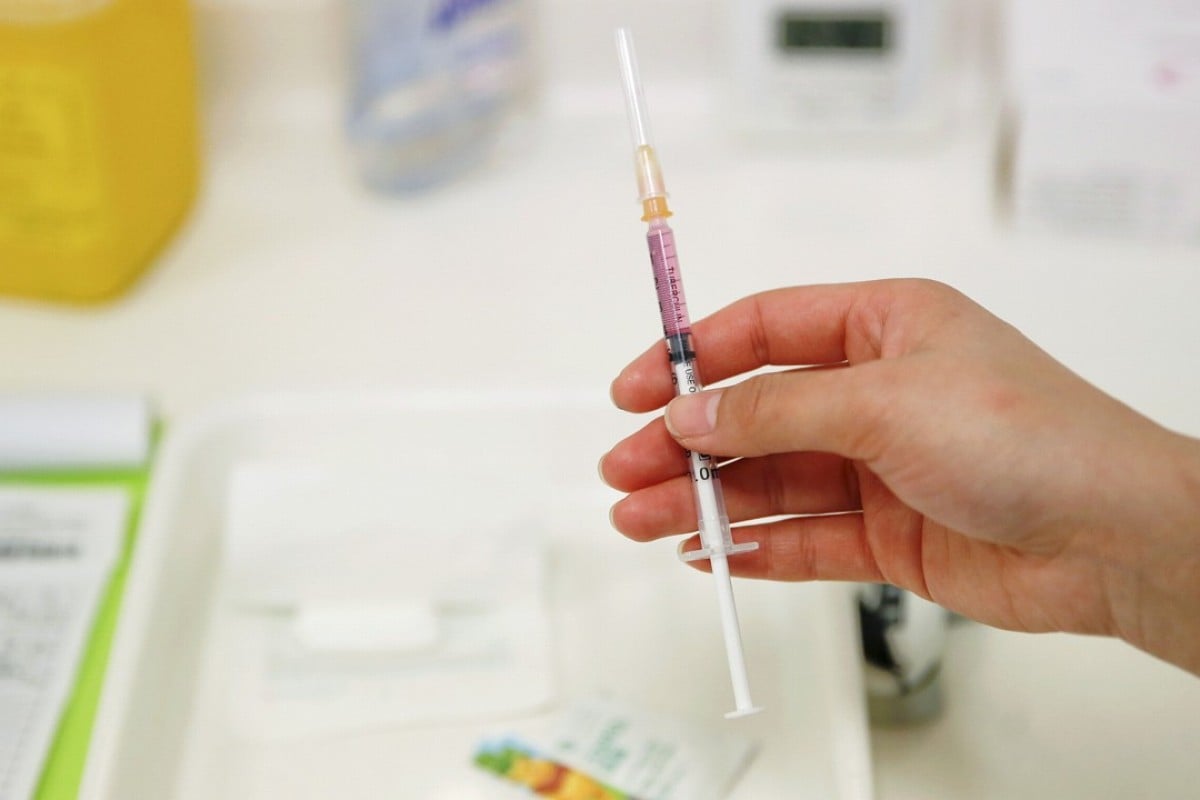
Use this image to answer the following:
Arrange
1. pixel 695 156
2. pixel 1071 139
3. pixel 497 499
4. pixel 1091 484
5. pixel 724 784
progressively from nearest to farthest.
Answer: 1. pixel 1091 484
2. pixel 724 784
3. pixel 497 499
4. pixel 1071 139
5. pixel 695 156

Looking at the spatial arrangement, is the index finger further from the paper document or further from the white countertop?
the paper document

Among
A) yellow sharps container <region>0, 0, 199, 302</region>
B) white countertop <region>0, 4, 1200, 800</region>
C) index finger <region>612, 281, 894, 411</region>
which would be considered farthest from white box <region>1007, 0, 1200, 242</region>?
yellow sharps container <region>0, 0, 199, 302</region>

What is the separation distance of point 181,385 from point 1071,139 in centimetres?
63

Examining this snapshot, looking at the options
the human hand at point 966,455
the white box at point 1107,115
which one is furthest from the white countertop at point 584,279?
the human hand at point 966,455

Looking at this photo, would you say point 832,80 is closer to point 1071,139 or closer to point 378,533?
point 1071,139

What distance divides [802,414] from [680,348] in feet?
0.33

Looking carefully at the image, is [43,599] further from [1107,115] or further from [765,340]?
[1107,115]

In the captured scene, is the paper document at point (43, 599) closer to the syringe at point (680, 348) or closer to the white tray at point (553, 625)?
the white tray at point (553, 625)

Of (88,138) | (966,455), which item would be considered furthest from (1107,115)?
(88,138)

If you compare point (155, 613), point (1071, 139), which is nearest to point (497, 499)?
point (155, 613)

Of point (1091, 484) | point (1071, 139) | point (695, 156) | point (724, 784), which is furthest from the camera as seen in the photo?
point (695, 156)

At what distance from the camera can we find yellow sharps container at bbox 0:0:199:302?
825 mm

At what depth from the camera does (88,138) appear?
0.86 m

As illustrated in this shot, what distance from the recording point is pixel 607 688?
72 centimetres
